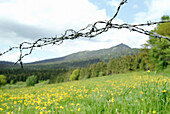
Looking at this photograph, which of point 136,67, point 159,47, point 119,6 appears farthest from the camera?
point 136,67

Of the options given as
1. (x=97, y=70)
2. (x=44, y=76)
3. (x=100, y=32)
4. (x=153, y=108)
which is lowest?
(x=44, y=76)

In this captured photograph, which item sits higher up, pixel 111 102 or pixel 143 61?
pixel 111 102

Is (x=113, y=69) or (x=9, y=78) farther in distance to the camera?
(x=9, y=78)

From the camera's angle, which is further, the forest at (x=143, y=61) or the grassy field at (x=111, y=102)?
the forest at (x=143, y=61)

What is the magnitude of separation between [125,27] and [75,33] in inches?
25.9

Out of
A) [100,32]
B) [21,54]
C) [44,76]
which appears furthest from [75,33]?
[44,76]

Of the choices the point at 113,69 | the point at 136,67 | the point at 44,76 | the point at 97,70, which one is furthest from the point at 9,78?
the point at 136,67

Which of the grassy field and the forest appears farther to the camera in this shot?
the forest

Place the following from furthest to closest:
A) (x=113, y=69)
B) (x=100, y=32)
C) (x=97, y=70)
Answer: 1. (x=97, y=70)
2. (x=113, y=69)
3. (x=100, y=32)

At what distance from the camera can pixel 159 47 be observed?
25781mm

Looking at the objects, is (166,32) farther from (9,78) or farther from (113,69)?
(9,78)

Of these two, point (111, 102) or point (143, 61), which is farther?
point (143, 61)

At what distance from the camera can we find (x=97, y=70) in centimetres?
7506

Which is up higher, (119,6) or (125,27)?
(119,6)
